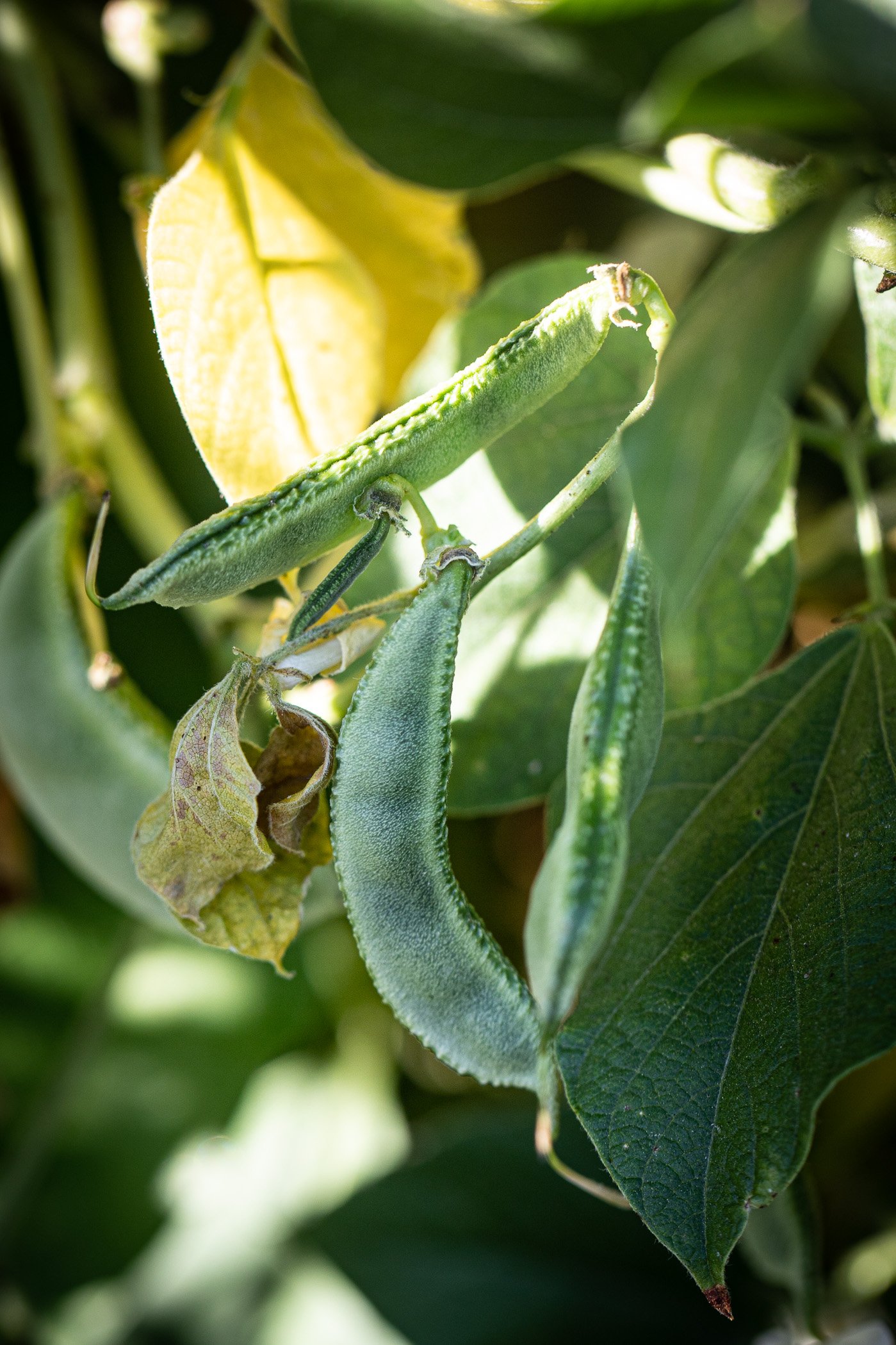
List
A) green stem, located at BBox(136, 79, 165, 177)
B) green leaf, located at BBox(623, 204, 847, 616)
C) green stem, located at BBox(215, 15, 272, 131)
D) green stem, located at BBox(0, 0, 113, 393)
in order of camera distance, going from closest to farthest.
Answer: green leaf, located at BBox(623, 204, 847, 616) → green stem, located at BBox(215, 15, 272, 131) → green stem, located at BBox(136, 79, 165, 177) → green stem, located at BBox(0, 0, 113, 393)

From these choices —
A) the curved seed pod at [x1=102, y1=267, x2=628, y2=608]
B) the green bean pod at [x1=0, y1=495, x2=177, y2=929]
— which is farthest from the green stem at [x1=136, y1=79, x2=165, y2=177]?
the curved seed pod at [x1=102, y1=267, x2=628, y2=608]

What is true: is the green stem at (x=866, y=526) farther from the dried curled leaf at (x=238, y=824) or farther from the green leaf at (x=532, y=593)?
the dried curled leaf at (x=238, y=824)

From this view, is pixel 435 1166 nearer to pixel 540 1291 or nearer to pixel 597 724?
pixel 540 1291

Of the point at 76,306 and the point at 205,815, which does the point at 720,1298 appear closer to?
the point at 205,815

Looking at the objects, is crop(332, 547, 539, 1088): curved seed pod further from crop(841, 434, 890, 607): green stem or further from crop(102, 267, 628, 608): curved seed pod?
crop(841, 434, 890, 607): green stem

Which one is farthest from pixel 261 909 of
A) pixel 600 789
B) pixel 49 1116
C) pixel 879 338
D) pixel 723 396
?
pixel 49 1116

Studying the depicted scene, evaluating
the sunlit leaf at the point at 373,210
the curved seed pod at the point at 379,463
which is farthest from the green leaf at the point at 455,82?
the sunlit leaf at the point at 373,210
